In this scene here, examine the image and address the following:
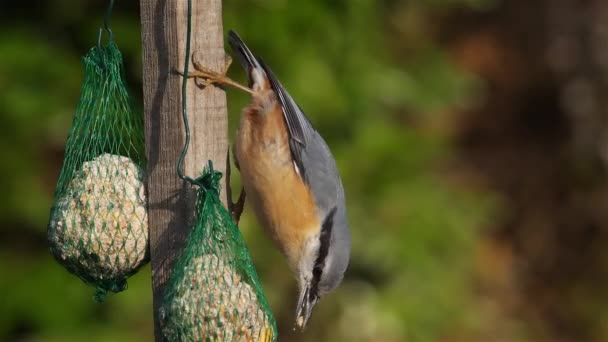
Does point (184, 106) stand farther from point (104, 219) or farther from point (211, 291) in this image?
point (211, 291)

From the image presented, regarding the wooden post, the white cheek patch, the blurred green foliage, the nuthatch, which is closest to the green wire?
the wooden post

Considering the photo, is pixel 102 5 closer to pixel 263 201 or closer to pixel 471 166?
pixel 263 201

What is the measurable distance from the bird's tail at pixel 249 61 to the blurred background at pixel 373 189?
1715mm

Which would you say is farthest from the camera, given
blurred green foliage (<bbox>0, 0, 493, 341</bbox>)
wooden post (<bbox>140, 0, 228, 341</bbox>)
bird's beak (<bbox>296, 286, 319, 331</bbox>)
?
blurred green foliage (<bbox>0, 0, 493, 341</bbox>)

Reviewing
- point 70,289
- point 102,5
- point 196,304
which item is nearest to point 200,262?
point 196,304

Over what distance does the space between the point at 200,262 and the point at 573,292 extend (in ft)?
21.4

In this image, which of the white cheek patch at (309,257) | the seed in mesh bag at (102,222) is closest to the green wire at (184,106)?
the seed in mesh bag at (102,222)

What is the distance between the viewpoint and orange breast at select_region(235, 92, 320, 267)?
145 inches

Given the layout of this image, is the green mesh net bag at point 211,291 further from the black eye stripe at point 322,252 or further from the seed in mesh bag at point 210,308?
the black eye stripe at point 322,252

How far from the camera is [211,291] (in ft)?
9.35

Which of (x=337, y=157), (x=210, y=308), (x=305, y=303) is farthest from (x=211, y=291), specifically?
(x=337, y=157)

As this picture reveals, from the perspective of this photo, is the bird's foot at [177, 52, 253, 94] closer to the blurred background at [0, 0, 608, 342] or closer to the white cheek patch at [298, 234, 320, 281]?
the white cheek patch at [298, 234, 320, 281]

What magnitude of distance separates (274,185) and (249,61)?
19.4 inches

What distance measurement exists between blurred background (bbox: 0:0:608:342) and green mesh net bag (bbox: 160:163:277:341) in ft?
8.46
